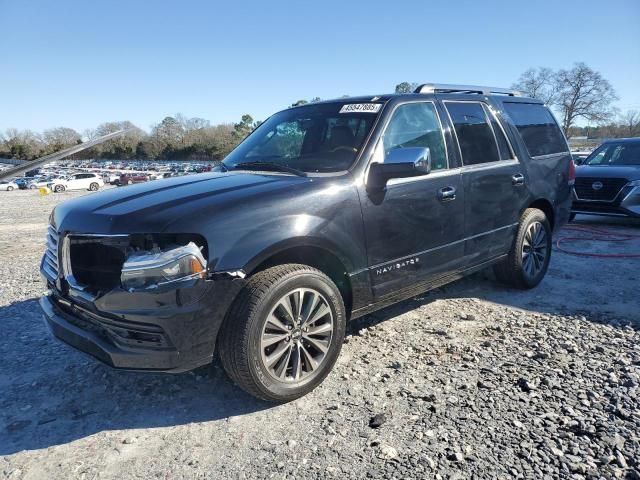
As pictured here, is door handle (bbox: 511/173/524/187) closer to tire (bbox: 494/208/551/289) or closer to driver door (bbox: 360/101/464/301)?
tire (bbox: 494/208/551/289)

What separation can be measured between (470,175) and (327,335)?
6.35 feet

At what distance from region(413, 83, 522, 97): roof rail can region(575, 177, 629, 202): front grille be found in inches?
197

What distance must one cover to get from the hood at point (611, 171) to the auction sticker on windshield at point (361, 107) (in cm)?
732

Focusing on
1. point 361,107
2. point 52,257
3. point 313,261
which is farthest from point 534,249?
point 52,257

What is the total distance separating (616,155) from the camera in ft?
32.0

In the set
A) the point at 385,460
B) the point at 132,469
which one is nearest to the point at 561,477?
the point at 385,460

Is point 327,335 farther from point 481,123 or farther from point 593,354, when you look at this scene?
point 481,123

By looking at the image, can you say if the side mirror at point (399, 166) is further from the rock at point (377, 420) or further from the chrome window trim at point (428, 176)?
the rock at point (377, 420)

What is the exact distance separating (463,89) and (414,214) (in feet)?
5.48

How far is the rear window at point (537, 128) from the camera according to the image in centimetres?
471

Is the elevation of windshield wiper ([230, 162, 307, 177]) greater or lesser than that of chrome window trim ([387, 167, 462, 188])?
greater

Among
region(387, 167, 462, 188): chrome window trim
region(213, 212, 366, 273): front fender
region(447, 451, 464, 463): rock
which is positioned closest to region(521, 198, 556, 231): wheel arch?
region(387, 167, 462, 188): chrome window trim

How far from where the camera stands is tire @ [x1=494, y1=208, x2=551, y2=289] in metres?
4.60

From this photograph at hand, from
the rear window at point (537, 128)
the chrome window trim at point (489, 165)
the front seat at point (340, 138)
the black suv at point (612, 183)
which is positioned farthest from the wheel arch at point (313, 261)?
the black suv at point (612, 183)
